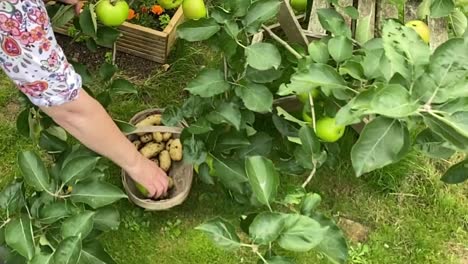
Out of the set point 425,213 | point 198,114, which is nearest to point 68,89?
point 198,114

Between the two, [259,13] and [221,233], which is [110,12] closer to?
[259,13]

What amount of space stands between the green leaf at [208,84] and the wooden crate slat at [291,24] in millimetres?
417

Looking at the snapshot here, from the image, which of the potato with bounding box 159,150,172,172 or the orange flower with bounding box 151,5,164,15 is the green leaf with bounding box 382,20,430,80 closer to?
the potato with bounding box 159,150,172,172

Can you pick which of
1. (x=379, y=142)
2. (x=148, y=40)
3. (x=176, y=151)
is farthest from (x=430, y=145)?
(x=148, y=40)

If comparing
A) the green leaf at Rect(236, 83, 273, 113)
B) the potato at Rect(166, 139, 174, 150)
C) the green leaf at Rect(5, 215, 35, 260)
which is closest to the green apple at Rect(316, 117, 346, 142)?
the green leaf at Rect(236, 83, 273, 113)

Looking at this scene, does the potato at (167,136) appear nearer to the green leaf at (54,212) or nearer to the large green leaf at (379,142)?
the green leaf at (54,212)

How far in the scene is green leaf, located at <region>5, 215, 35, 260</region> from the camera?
1598mm

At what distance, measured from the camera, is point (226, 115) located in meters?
1.92

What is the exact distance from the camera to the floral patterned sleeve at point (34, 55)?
146 centimetres

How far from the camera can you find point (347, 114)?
1.39 meters

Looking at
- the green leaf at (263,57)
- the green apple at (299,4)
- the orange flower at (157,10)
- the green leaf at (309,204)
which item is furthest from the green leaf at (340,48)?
the orange flower at (157,10)

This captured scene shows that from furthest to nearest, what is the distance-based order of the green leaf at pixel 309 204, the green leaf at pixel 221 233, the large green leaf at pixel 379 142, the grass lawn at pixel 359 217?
the grass lawn at pixel 359 217 → the green leaf at pixel 309 204 → the green leaf at pixel 221 233 → the large green leaf at pixel 379 142

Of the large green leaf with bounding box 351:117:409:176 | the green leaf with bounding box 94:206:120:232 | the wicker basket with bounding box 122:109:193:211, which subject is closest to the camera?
the large green leaf with bounding box 351:117:409:176

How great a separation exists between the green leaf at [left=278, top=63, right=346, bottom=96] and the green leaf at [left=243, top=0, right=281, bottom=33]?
309mm
